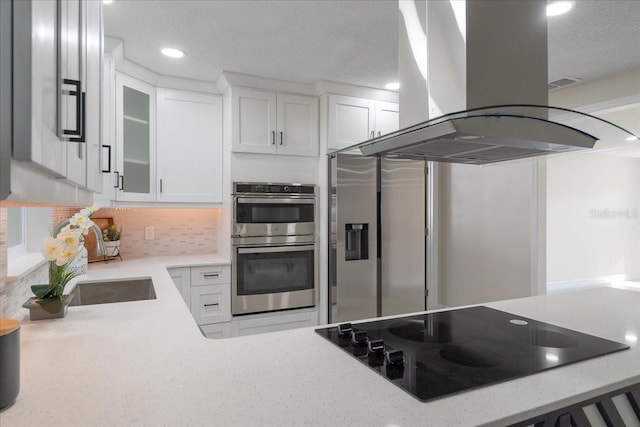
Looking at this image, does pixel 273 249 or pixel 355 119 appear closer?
pixel 273 249

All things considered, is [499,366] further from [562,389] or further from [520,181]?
[520,181]

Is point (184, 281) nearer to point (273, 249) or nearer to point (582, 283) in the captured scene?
point (273, 249)

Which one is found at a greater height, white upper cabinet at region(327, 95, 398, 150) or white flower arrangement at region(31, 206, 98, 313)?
white upper cabinet at region(327, 95, 398, 150)

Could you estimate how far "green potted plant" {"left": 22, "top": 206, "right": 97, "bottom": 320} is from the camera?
133cm

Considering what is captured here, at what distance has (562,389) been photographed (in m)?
0.86

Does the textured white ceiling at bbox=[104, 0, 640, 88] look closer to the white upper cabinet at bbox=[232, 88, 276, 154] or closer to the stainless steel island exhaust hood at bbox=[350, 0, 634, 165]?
the white upper cabinet at bbox=[232, 88, 276, 154]

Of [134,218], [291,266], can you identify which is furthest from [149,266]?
[291,266]

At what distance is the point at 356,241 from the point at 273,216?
0.70m

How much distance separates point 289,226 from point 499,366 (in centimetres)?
223

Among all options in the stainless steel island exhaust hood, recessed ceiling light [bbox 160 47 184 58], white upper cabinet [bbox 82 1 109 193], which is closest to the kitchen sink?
white upper cabinet [bbox 82 1 109 193]

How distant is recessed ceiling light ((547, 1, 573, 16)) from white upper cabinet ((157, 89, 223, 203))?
2334 millimetres

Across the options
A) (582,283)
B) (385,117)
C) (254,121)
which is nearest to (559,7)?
(385,117)

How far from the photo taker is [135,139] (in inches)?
109

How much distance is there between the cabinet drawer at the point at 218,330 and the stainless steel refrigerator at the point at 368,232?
2.68ft
